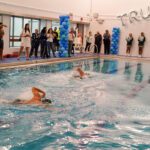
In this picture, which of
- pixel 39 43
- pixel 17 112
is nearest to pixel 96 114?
pixel 17 112

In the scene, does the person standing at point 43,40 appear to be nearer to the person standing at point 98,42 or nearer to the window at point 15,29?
the window at point 15,29

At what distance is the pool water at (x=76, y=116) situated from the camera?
4.46m

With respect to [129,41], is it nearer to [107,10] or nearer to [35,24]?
[107,10]

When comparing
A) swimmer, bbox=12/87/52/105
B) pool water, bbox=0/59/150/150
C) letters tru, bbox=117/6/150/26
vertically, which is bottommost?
pool water, bbox=0/59/150/150

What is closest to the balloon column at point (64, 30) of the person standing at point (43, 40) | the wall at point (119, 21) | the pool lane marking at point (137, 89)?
the person standing at point (43, 40)

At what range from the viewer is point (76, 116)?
→ 5.73 meters

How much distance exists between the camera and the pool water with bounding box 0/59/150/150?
176 inches

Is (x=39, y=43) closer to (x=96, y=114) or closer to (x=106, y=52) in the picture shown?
(x=106, y=52)

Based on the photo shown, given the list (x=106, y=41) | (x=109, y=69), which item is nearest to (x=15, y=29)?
(x=109, y=69)

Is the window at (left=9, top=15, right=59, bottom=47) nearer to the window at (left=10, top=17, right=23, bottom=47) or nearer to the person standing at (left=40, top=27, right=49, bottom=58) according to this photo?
the window at (left=10, top=17, right=23, bottom=47)

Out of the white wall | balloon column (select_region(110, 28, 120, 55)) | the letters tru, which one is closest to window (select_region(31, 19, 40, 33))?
the white wall

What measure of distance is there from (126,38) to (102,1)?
3.34 m

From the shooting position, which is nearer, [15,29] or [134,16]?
[15,29]

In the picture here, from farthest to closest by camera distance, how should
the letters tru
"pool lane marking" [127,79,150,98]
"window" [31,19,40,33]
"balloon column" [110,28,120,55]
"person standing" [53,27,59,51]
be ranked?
1. "balloon column" [110,28,120,55]
2. the letters tru
3. "window" [31,19,40,33]
4. "person standing" [53,27,59,51]
5. "pool lane marking" [127,79,150,98]
